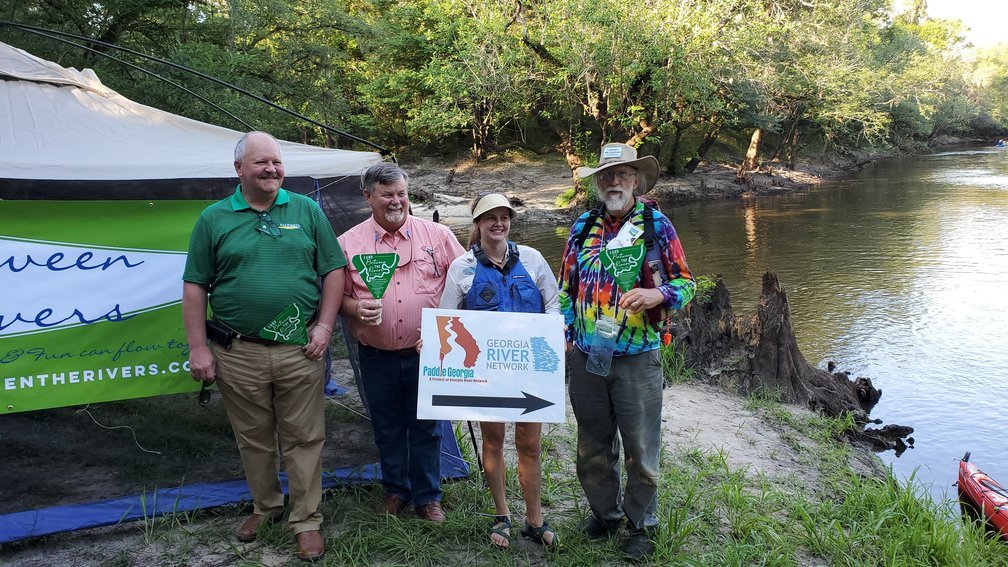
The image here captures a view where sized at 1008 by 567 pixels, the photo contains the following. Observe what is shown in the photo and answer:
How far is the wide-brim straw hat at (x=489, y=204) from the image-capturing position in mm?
3250

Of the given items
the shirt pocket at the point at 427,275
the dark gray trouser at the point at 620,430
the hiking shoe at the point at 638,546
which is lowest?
the hiking shoe at the point at 638,546

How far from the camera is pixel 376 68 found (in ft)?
90.9

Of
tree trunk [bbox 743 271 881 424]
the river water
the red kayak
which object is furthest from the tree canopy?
the red kayak

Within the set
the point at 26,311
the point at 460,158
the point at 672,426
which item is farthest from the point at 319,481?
the point at 460,158

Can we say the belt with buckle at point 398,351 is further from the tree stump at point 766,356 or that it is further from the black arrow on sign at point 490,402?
the tree stump at point 766,356

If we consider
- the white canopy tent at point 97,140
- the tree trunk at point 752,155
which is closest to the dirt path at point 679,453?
the white canopy tent at point 97,140

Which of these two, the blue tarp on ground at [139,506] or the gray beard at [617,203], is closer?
the gray beard at [617,203]

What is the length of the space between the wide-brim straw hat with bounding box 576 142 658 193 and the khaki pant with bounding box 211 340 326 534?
1.72 meters

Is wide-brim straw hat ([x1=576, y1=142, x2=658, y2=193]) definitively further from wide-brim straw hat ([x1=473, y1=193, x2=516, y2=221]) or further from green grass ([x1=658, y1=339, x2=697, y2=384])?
green grass ([x1=658, y1=339, x2=697, y2=384])

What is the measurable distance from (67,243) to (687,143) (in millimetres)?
30583

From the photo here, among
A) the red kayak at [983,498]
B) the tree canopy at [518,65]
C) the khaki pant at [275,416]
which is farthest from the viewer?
the tree canopy at [518,65]

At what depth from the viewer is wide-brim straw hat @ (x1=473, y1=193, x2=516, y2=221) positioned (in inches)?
128

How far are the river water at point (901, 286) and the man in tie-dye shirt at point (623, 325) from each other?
263cm

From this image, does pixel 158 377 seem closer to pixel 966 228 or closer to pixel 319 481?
pixel 319 481
